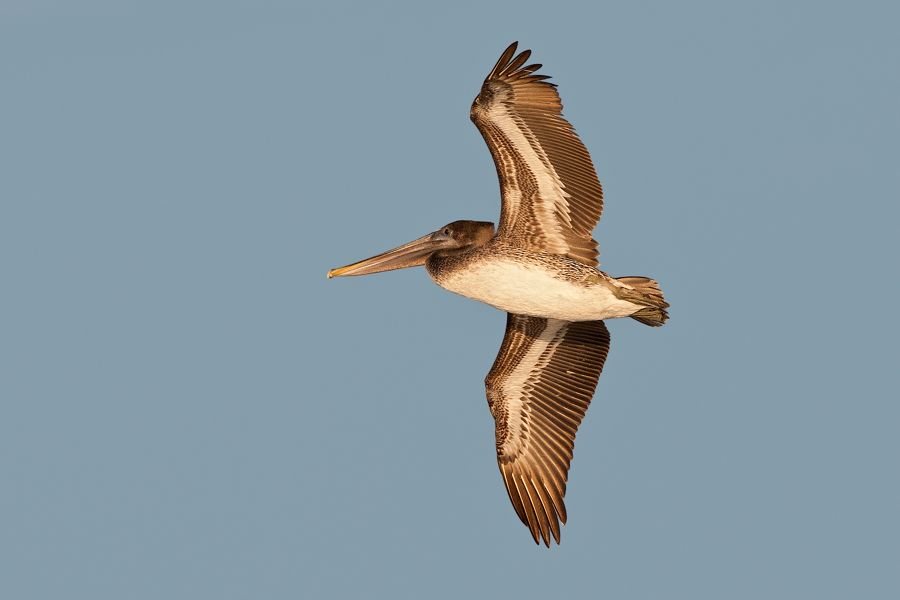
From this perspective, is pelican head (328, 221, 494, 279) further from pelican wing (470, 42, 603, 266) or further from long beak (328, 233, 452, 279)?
pelican wing (470, 42, 603, 266)

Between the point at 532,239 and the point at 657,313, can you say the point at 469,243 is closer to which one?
the point at 532,239

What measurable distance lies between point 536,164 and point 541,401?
2567 millimetres

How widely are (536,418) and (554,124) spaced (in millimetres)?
3061

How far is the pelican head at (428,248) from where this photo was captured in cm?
1362

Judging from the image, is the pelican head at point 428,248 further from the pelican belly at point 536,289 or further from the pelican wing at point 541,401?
the pelican wing at point 541,401

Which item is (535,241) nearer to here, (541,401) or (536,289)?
(536,289)

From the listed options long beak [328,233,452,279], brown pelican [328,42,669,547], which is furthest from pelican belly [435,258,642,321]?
long beak [328,233,452,279]

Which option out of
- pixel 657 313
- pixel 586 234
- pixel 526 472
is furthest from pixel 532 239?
pixel 526 472

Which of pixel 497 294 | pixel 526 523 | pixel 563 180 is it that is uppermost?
pixel 563 180

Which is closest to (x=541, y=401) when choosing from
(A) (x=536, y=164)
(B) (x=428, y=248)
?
(B) (x=428, y=248)

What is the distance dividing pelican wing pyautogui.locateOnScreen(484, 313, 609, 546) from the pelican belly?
109 centimetres

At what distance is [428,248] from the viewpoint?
14109 mm

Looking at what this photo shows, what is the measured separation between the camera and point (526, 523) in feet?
46.9

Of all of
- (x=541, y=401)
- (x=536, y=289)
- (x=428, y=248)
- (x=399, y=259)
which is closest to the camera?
(x=536, y=289)
